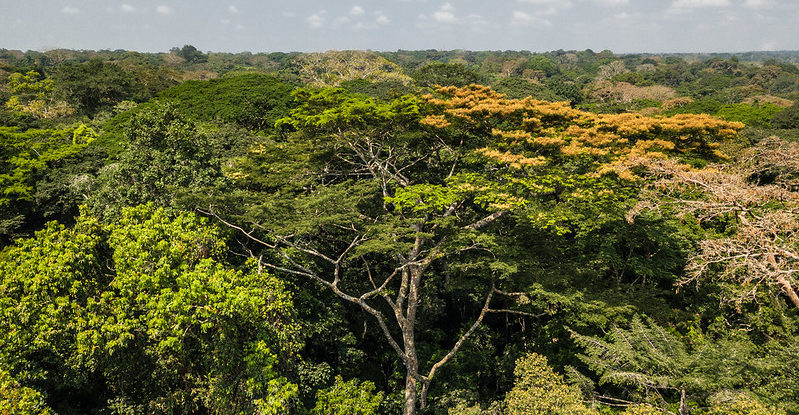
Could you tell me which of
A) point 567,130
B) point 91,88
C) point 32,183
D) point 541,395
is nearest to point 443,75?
point 567,130

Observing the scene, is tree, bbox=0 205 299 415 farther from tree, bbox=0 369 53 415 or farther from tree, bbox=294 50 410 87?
tree, bbox=294 50 410 87

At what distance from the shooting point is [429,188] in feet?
37.7

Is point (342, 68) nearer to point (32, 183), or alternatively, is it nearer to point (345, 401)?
point (32, 183)

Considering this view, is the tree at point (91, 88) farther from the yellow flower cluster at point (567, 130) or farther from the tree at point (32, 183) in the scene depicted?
the yellow flower cluster at point (567, 130)

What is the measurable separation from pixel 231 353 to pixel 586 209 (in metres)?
9.70

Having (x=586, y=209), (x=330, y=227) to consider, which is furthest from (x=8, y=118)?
(x=586, y=209)

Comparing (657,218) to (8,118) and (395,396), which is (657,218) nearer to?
(395,396)

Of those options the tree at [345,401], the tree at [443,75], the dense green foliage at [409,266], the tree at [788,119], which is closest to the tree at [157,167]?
the dense green foliage at [409,266]

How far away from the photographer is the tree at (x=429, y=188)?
35.6ft

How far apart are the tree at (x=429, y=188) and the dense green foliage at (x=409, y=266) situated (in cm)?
10

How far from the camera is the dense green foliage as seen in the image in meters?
7.34

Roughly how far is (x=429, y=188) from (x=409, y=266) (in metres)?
2.55

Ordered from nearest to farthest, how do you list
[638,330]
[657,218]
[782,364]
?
[782,364] → [638,330] → [657,218]

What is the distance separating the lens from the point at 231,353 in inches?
318
